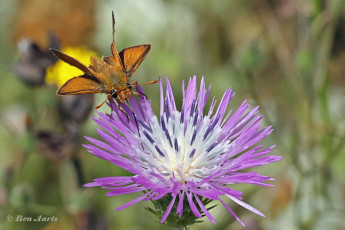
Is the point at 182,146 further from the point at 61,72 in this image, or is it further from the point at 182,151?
the point at 61,72

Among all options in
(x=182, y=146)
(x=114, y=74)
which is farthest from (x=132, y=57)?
(x=182, y=146)

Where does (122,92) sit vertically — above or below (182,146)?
above

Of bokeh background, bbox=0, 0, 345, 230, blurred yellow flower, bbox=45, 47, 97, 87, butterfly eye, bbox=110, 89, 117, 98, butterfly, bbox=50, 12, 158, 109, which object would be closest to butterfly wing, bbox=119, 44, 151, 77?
butterfly, bbox=50, 12, 158, 109

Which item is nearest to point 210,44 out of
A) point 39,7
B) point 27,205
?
point 39,7

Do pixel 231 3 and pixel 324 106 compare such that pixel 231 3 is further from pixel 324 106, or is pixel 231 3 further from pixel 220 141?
pixel 220 141

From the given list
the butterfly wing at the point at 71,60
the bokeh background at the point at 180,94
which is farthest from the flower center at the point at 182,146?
the bokeh background at the point at 180,94

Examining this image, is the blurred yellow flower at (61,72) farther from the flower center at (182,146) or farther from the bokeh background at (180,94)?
the flower center at (182,146)

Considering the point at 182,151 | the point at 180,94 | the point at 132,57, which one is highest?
the point at 180,94
